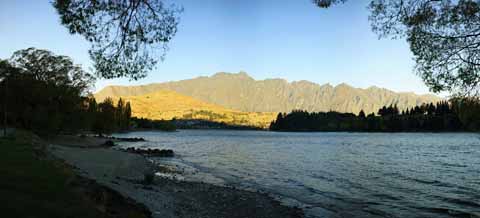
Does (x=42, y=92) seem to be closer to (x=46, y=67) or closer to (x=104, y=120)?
(x=46, y=67)

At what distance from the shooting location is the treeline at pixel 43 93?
7138 cm

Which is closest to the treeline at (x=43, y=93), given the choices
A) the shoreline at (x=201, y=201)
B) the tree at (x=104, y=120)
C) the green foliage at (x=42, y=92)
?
the green foliage at (x=42, y=92)

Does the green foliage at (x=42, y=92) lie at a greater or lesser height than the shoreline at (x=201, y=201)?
greater

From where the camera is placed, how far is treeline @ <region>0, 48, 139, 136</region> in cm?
7138

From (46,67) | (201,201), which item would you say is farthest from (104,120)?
(201,201)

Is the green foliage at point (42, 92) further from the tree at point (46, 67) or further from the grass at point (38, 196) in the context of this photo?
the grass at point (38, 196)

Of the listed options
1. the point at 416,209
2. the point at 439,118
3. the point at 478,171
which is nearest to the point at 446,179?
the point at 478,171

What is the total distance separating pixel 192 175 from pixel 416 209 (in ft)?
72.3

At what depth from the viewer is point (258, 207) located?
72.3ft

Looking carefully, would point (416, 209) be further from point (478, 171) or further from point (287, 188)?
point (478, 171)

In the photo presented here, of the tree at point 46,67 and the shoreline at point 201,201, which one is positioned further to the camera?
the tree at point 46,67

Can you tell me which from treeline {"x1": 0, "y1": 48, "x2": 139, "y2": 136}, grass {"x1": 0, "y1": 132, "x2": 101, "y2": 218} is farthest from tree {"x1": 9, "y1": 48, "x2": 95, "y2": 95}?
grass {"x1": 0, "y1": 132, "x2": 101, "y2": 218}

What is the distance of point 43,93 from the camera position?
71.2 metres

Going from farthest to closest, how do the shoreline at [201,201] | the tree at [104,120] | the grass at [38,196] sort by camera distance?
the tree at [104,120], the shoreline at [201,201], the grass at [38,196]
